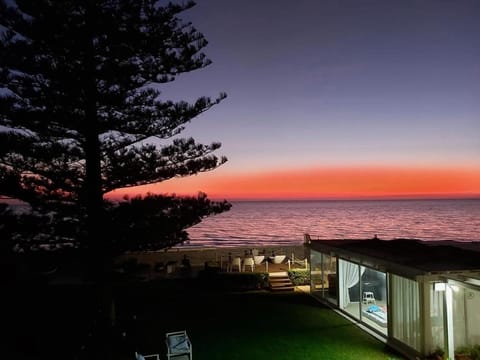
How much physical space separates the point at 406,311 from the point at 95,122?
22.4 ft

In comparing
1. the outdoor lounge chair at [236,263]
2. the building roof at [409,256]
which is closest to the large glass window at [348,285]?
the building roof at [409,256]

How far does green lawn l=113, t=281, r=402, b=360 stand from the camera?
6664 millimetres

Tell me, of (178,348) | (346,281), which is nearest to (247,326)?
(178,348)

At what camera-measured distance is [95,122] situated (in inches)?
333

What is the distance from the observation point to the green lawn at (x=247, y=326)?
21.9 ft

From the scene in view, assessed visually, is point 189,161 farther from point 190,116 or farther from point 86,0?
point 86,0

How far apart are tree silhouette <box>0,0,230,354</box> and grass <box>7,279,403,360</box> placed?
→ 1140 millimetres

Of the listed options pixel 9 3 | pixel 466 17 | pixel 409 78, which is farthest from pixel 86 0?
pixel 409 78

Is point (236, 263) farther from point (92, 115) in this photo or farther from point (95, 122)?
point (92, 115)

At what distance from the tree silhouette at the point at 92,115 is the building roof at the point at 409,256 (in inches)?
152

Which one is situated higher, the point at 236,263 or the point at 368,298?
the point at 236,263

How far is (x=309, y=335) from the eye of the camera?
751cm

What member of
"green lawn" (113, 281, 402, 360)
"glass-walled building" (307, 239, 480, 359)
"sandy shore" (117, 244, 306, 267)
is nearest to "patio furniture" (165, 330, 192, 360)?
"green lawn" (113, 281, 402, 360)

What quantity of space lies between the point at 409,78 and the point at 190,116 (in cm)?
803
